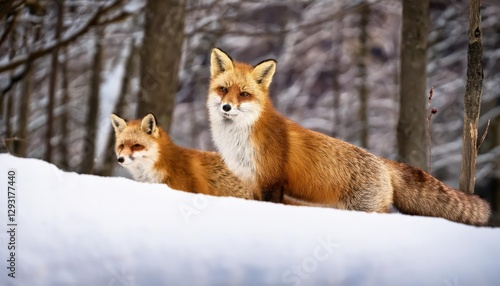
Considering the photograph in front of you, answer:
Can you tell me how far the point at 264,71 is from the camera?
5.05m

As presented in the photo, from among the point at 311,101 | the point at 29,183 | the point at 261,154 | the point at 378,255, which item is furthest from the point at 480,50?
the point at 311,101

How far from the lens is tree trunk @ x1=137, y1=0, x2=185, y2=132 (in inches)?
315

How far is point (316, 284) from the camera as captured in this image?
3.38 meters

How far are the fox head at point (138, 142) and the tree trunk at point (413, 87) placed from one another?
3.39 m

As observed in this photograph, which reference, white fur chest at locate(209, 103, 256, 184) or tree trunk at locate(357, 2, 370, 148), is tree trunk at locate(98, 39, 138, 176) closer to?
white fur chest at locate(209, 103, 256, 184)

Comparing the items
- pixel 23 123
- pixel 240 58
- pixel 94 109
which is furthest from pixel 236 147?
pixel 240 58

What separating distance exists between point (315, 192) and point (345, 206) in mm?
309

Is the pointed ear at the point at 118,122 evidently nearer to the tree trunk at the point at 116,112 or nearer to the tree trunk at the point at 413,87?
the tree trunk at the point at 116,112

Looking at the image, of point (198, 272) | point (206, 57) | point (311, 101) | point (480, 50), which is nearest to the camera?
point (198, 272)

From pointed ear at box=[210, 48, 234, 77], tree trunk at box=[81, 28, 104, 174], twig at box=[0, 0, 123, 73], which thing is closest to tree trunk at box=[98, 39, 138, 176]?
tree trunk at box=[81, 28, 104, 174]

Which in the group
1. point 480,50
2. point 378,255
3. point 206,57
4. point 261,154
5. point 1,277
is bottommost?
point 1,277

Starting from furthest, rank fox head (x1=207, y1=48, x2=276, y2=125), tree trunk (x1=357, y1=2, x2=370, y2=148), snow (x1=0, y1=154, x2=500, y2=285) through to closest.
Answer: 1. tree trunk (x1=357, y1=2, x2=370, y2=148)
2. fox head (x1=207, y1=48, x2=276, y2=125)
3. snow (x1=0, y1=154, x2=500, y2=285)

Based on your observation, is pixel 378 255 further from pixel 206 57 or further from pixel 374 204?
pixel 206 57

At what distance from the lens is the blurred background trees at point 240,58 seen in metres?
8.31
